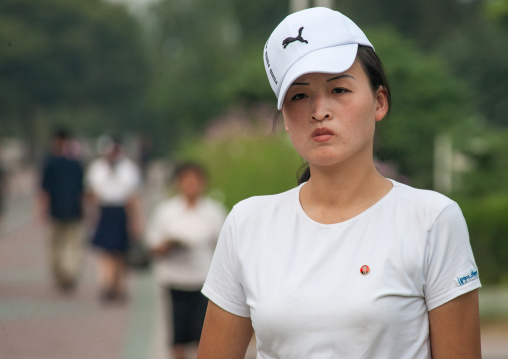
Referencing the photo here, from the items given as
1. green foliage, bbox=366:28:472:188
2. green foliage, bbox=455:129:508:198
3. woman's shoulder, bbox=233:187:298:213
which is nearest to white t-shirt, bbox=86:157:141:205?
green foliage, bbox=455:129:508:198

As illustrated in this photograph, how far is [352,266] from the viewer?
2.02 meters

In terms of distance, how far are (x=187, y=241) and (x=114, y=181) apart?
4864 mm

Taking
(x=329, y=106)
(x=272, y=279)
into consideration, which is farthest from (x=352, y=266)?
(x=329, y=106)

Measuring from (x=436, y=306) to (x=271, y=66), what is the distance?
62cm

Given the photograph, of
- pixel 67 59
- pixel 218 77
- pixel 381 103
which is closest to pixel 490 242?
pixel 381 103

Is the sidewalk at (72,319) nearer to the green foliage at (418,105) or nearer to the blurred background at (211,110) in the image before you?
the blurred background at (211,110)

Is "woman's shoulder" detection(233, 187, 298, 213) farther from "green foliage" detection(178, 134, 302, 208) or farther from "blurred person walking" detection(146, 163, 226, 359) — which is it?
"green foliage" detection(178, 134, 302, 208)

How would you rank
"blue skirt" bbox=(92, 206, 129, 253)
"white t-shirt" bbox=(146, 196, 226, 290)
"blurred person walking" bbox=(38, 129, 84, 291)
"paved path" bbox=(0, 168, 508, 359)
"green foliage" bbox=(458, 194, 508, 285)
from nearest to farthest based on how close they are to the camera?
"white t-shirt" bbox=(146, 196, 226, 290) < "paved path" bbox=(0, 168, 508, 359) < "green foliage" bbox=(458, 194, 508, 285) < "blue skirt" bbox=(92, 206, 129, 253) < "blurred person walking" bbox=(38, 129, 84, 291)

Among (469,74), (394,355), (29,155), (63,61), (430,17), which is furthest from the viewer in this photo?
(29,155)

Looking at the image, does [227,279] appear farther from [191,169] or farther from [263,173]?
[263,173]

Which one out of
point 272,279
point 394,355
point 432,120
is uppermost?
point 432,120

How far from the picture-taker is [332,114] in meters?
2.09

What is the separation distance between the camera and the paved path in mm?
8305

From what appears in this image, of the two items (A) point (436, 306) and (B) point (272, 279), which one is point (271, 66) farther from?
(A) point (436, 306)
